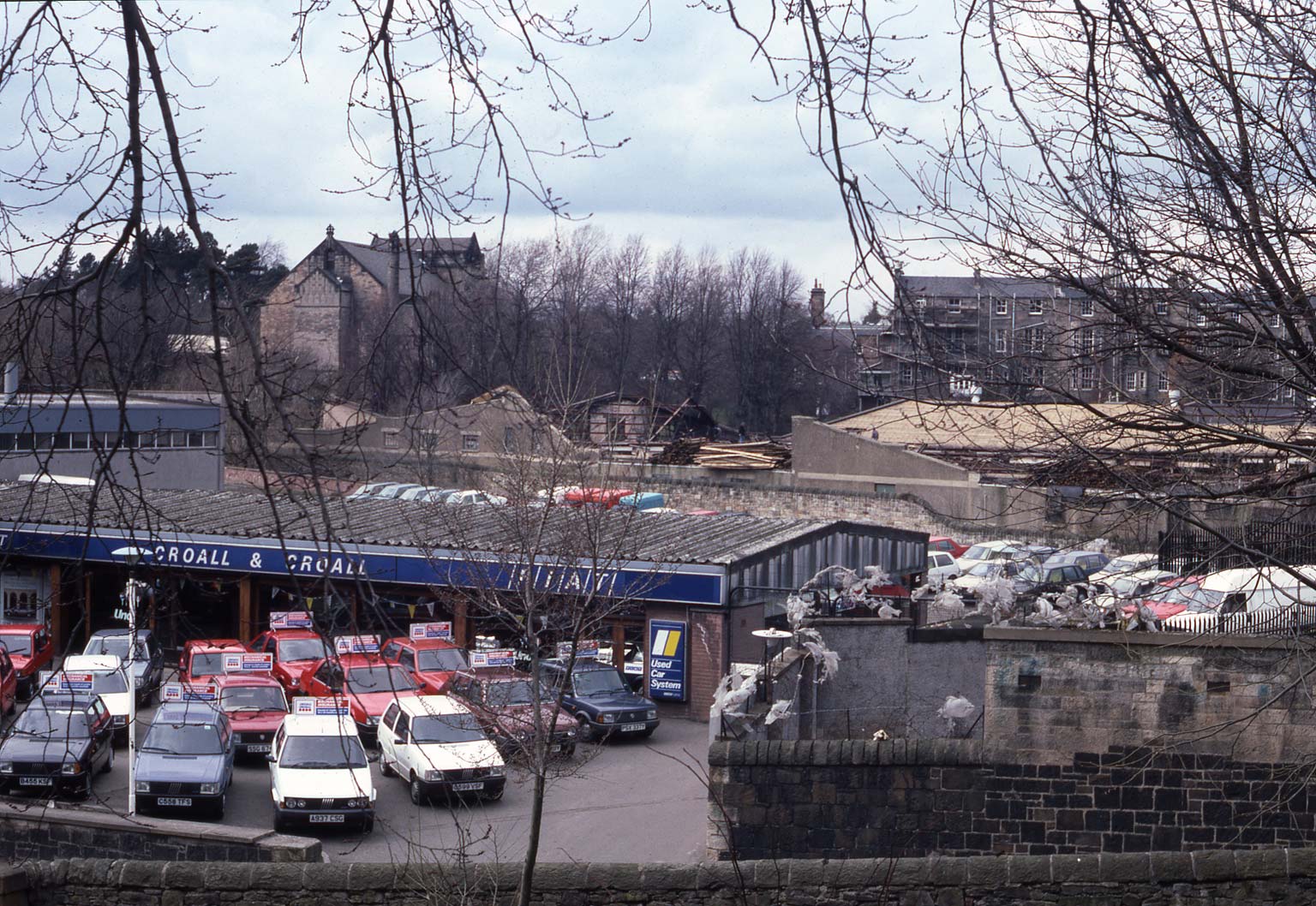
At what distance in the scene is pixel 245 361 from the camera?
10.6 ft

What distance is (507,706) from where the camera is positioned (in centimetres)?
1421

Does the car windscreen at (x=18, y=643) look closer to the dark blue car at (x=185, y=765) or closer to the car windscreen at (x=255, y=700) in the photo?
the car windscreen at (x=255, y=700)

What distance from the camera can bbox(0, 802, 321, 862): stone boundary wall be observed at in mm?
10461

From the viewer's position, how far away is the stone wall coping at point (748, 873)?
7.95 metres

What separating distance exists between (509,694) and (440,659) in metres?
4.00

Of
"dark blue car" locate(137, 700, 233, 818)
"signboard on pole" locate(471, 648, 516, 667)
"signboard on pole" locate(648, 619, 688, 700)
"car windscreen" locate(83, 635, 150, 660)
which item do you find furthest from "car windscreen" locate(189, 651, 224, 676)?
"signboard on pole" locate(648, 619, 688, 700)

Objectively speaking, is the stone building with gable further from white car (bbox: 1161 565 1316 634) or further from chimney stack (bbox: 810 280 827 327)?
white car (bbox: 1161 565 1316 634)

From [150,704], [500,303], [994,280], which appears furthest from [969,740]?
[150,704]

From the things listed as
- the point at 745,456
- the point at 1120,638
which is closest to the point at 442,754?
the point at 1120,638

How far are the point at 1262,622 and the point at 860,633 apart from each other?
13.3 feet

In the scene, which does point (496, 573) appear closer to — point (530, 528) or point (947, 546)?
point (530, 528)

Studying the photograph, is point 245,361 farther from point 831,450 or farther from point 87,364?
point 831,450

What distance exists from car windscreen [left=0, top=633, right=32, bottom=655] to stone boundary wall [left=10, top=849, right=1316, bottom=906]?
37.9 feet

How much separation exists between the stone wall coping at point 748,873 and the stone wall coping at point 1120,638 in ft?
5.06
